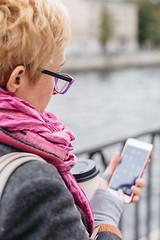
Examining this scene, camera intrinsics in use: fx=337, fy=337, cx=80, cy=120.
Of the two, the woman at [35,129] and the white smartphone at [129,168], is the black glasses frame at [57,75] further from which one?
the white smartphone at [129,168]

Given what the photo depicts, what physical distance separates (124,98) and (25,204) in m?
24.0

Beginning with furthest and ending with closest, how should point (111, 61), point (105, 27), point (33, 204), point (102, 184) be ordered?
point (105, 27)
point (111, 61)
point (102, 184)
point (33, 204)

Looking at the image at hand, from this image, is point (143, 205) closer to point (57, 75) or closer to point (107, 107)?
point (57, 75)

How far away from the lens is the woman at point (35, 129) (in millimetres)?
863

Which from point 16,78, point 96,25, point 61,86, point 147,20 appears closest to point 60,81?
point 61,86

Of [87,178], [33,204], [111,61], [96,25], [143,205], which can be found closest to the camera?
[33,204]

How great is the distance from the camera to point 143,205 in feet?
23.1

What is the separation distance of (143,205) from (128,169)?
227 inches

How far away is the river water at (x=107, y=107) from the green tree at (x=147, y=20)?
29993mm

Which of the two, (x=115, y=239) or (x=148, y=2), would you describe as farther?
(x=148, y=2)

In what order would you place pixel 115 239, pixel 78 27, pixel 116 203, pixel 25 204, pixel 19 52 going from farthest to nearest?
1. pixel 78 27
2. pixel 116 203
3. pixel 115 239
4. pixel 19 52
5. pixel 25 204

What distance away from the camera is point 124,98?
24.6 metres

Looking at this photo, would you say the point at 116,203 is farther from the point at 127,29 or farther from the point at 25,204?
the point at 127,29

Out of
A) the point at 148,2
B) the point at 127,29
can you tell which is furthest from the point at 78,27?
the point at 148,2
